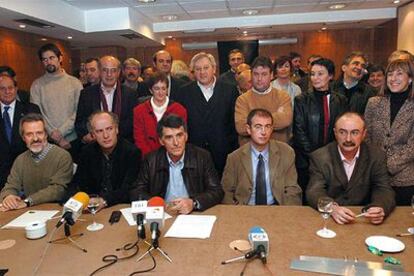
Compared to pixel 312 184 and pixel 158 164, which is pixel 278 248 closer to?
pixel 312 184

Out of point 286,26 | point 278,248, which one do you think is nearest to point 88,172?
point 278,248

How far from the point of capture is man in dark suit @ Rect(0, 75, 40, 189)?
306cm

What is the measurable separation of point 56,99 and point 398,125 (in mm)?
3172

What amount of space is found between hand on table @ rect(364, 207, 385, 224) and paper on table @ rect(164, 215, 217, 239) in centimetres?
79

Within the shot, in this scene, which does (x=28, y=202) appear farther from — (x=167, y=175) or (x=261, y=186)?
(x=261, y=186)

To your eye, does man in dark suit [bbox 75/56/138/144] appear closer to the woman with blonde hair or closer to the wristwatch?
the wristwatch

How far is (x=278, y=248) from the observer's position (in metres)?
1.45

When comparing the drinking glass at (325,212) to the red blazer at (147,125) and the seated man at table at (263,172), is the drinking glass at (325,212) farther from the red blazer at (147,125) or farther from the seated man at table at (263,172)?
the red blazer at (147,125)

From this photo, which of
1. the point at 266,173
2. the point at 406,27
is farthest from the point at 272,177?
the point at 406,27

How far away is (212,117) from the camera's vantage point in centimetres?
311

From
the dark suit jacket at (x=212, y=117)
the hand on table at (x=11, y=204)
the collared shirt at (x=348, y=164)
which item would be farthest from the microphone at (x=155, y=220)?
the dark suit jacket at (x=212, y=117)

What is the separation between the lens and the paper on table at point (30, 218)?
181 cm

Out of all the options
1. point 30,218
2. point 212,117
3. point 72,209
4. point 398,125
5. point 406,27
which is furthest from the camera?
point 406,27

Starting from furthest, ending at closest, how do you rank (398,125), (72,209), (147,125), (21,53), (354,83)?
(21,53) → (354,83) → (147,125) → (398,125) → (72,209)
